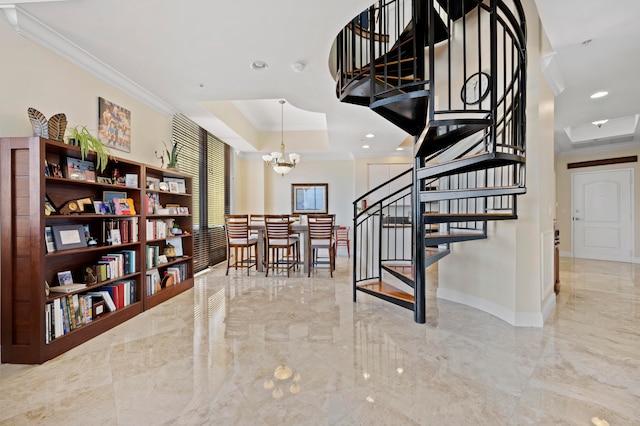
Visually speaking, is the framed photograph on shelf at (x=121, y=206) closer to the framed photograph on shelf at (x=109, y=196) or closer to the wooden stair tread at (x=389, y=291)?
the framed photograph on shelf at (x=109, y=196)

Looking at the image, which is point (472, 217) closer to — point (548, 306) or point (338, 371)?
point (548, 306)

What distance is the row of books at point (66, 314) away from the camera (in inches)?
86.0

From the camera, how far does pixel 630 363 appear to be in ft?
6.83

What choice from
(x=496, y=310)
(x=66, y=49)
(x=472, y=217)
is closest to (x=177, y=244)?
(x=66, y=49)

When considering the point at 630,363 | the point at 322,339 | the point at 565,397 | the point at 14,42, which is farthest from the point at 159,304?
the point at 630,363

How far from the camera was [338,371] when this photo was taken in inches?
77.2

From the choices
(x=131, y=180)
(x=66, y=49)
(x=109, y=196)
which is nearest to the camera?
(x=66, y=49)

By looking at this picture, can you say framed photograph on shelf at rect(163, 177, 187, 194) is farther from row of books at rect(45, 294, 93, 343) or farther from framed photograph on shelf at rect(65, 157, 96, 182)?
row of books at rect(45, 294, 93, 343)

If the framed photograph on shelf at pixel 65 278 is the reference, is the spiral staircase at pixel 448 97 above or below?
above

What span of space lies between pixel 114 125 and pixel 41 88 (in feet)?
2.49

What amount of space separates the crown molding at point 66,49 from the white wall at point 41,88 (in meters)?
0.04

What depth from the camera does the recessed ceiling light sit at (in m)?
2.84

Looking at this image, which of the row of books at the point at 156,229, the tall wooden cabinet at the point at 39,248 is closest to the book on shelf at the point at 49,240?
the tall wooden cabinet at the point at 39,248

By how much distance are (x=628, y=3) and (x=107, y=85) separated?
15.4 ft
